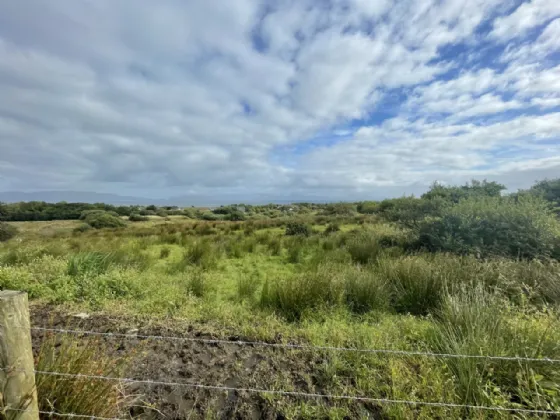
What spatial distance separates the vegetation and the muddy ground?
3 centimetres

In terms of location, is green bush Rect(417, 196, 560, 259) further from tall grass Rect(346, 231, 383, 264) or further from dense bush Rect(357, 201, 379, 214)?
dense bush Rect(357, 201, 379, 214)

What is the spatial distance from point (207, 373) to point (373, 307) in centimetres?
339

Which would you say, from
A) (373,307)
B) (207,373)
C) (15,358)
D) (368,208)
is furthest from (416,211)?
(368,208)

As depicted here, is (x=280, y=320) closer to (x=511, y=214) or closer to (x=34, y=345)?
(x=34, y=345)

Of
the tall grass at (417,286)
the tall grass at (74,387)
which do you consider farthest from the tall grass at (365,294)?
the tall grass at (74,387)

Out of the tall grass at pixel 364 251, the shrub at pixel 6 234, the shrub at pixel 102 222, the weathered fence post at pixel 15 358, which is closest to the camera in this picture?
the weathered fence post at pixel 15 358

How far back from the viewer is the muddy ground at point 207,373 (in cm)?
272

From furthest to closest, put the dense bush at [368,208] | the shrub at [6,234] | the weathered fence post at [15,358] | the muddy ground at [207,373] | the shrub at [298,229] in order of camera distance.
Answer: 1. the dense bush at [368,208]
2. the shrub at [298,229]
3. the shrub at [6,234]
4. the muddy ground at [207,373]
5. the weathered fence post at [15,358]

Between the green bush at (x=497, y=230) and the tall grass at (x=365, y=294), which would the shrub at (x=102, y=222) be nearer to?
the tall grass at (x=365, y=294)

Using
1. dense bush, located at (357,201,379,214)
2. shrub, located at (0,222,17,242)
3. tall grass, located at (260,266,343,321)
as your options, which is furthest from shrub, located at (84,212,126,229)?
dense bush, located at (357,201,379,214)

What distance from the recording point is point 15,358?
176 centimetres

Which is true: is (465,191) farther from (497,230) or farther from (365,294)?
(365,294)

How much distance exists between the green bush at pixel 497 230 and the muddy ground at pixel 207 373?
631 cm

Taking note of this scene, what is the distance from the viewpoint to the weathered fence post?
5.64 feet
